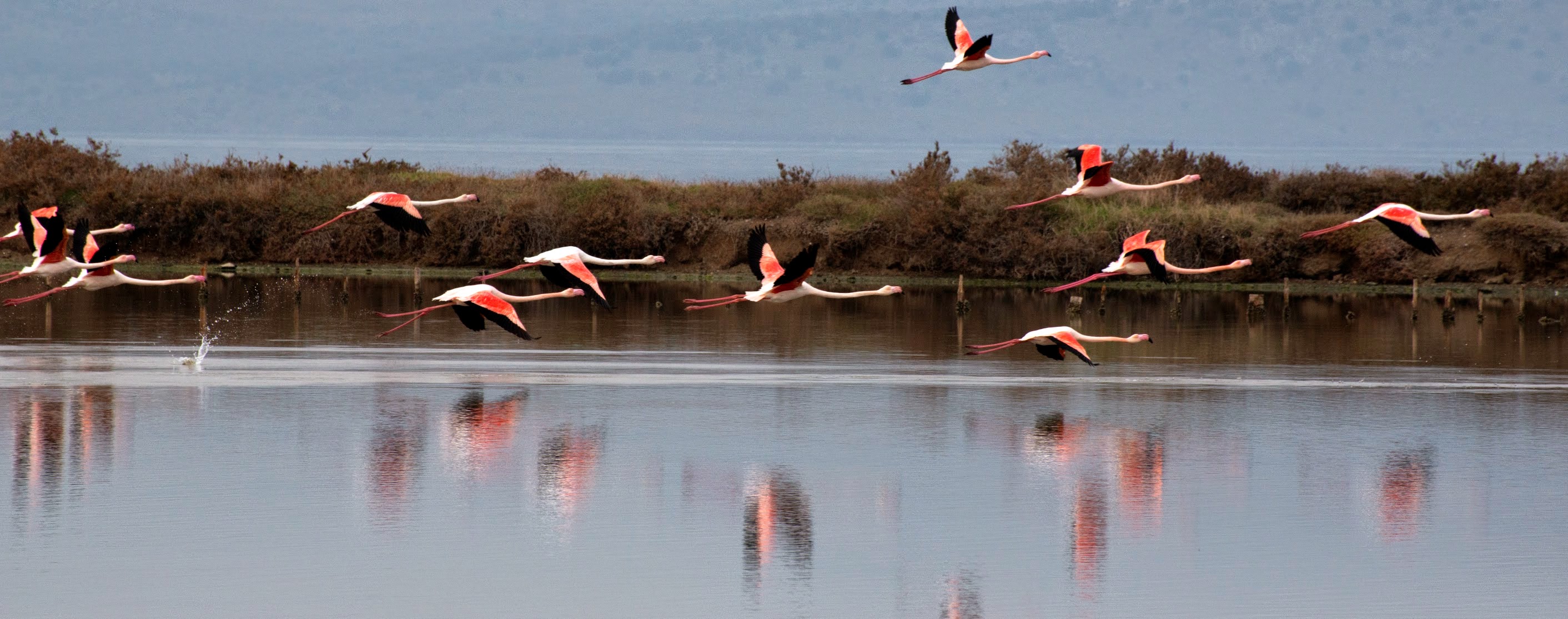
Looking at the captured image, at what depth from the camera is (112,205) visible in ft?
170

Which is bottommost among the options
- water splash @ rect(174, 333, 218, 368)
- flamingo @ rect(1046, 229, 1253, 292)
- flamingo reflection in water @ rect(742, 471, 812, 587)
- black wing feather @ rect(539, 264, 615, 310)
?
flamingo reflection in water @ rect(742, 471, 812, 587)

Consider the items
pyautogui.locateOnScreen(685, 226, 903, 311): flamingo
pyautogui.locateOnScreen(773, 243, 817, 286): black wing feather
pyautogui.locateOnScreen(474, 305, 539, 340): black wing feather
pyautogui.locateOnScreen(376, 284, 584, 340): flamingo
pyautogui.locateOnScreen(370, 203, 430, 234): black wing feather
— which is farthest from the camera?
pyautogui.locateOnScreen(376, 284, 584, 340): flamingo

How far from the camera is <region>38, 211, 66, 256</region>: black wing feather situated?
731 inches

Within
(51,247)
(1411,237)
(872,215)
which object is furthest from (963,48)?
(872,215)

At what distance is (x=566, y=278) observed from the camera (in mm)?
17547

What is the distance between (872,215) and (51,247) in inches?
1265

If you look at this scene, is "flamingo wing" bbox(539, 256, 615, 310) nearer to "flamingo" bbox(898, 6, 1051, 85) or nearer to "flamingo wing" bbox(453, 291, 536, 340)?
"flamingo wing" bbox(453, 291, 536, 340)

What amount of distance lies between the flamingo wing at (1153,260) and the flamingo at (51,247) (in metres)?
11.3

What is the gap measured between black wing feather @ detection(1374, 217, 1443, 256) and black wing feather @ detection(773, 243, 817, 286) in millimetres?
5433

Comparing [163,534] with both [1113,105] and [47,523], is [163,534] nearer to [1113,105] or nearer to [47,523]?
[47,523]

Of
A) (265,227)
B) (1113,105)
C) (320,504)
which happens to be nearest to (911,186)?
(265,227)

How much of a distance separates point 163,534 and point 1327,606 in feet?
26.1

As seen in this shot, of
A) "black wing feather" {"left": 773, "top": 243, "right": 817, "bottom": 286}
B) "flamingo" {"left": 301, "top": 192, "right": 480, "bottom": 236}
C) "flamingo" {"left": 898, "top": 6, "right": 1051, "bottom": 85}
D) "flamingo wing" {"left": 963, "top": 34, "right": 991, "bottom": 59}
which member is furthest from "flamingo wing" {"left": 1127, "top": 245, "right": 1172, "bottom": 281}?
"flamingo" {"left": 301, "top": 192, "right": 480, "bottom": 236}

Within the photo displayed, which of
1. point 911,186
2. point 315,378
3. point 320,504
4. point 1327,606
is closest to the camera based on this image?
point 1327,606
